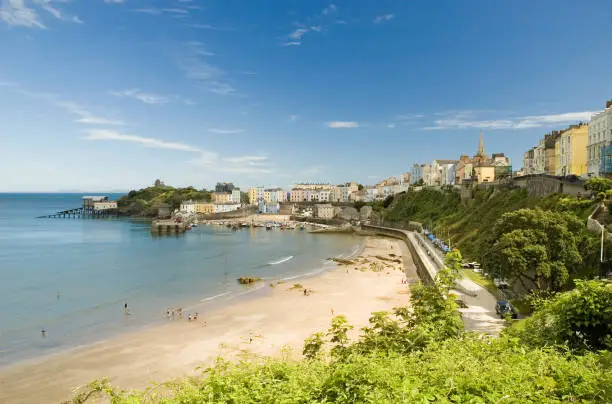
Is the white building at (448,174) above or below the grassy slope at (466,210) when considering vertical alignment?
above

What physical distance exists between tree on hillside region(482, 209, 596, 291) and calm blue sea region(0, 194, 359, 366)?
2080 cm

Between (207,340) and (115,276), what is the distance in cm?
2364

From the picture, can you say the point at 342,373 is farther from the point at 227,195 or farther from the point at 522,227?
the point at 227,195

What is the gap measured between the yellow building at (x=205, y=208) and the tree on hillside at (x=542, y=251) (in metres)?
120

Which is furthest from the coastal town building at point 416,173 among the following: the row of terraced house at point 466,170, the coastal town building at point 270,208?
the coastal town building at point 270,208

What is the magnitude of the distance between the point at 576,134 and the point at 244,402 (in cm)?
5667

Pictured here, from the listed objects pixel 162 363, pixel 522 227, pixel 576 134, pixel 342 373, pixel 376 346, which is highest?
pixel 576 134

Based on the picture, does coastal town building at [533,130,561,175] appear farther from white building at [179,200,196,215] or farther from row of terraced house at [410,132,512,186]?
white building at [179,200,196,215]

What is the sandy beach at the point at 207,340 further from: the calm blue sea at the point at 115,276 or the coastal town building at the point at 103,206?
the coastal town building at the point at 103,206

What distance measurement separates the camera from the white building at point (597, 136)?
39.7 meters

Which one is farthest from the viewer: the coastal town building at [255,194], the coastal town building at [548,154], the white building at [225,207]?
the coastal town building at [255,194]

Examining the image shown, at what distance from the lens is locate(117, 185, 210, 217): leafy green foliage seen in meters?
148

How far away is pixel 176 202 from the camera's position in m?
149

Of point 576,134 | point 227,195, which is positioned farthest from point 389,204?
point 227,195
